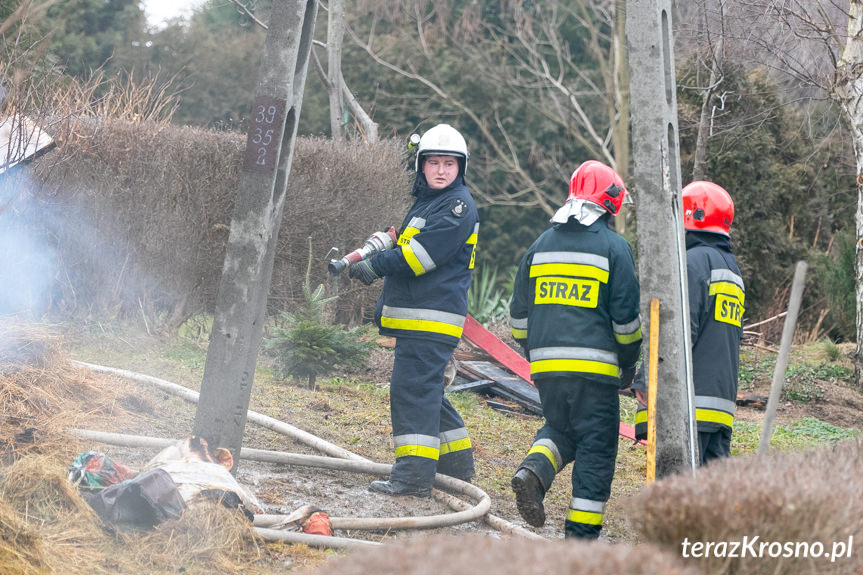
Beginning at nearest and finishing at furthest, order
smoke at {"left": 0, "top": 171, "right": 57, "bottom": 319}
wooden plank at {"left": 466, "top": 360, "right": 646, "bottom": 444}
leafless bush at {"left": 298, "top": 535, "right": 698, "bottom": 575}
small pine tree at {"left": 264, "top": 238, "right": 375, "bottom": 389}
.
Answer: leafless bush at {"left": 298, "top": 535, "right": 698, "bottom": 575} < small pine tree at {"left": 264, "top": 238, "right": 375, "bottom": 389} < smoke at {"left": 0, "top": 171, "right": 57, "bottom": 319} < wooden plank at {"left": 466, "top": 360, "right": 646, "bottom": 444}

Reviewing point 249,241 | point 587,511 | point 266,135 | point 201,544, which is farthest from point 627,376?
point 201,544

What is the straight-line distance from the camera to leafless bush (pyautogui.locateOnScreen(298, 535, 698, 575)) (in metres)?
1.89

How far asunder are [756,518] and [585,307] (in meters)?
2.29

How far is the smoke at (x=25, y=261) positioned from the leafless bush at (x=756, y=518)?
7225mm

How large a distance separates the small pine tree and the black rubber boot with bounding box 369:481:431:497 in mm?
2897

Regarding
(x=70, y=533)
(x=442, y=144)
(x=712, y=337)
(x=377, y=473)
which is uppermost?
(x=442, y=144)

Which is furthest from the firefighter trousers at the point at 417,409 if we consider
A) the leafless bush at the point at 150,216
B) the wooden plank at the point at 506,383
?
the leafless bush at the point at 150,216

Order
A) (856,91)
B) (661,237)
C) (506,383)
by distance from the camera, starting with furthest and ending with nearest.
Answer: (856,91) → (506,383) → (661,237)

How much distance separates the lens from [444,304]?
5.39 metres

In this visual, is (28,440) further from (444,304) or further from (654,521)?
(654,521)

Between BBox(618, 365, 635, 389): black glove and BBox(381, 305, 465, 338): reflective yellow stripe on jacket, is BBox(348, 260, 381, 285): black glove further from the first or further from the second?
BBox(618, 365, 635, 389): black glove

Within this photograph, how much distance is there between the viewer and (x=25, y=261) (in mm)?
9305

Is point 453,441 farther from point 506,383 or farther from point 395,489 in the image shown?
point 506,383

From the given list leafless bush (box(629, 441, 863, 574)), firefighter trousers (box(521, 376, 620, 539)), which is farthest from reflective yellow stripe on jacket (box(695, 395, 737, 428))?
leafless bush (box(629, 441, 863, 574))
